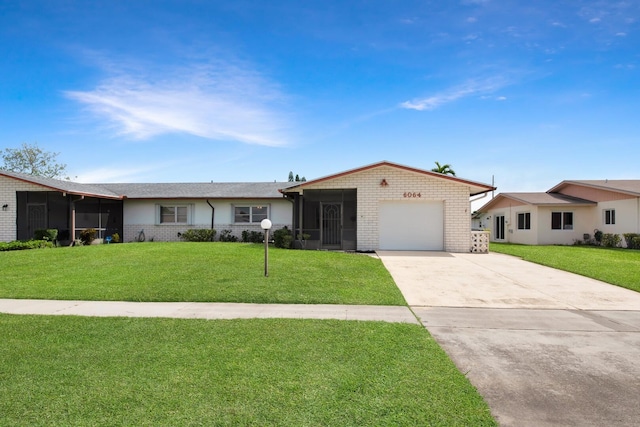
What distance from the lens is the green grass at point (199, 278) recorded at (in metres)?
7.67

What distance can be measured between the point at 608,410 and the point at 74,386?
475cm

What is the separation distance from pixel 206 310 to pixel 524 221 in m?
25.7

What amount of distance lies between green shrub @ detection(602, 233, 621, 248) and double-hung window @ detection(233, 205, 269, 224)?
65.9ft

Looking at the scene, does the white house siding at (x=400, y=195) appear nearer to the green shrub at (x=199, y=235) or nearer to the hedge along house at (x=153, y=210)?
the hedge along house at (x=153, y=210)

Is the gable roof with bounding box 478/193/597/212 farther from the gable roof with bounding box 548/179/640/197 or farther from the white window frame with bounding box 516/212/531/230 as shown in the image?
the gable roof with bounding box 548/179/640/197

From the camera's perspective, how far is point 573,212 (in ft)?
80.4

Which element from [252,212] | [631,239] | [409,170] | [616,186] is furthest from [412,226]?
[616,186]

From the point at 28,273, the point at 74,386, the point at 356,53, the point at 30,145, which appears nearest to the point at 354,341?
the point at 74,386

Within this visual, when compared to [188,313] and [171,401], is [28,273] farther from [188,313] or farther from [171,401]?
[171,401]

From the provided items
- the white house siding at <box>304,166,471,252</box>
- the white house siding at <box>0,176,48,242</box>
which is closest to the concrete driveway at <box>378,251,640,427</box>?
the white house siding at <box>304,166,471,252</box>

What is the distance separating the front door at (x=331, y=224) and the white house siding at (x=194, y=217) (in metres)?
3.56

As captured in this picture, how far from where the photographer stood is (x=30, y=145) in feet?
156

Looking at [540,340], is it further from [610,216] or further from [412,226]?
[610,216]

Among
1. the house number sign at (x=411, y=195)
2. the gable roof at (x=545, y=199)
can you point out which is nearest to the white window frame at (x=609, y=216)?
the gable roof at (x=545, y=199)
